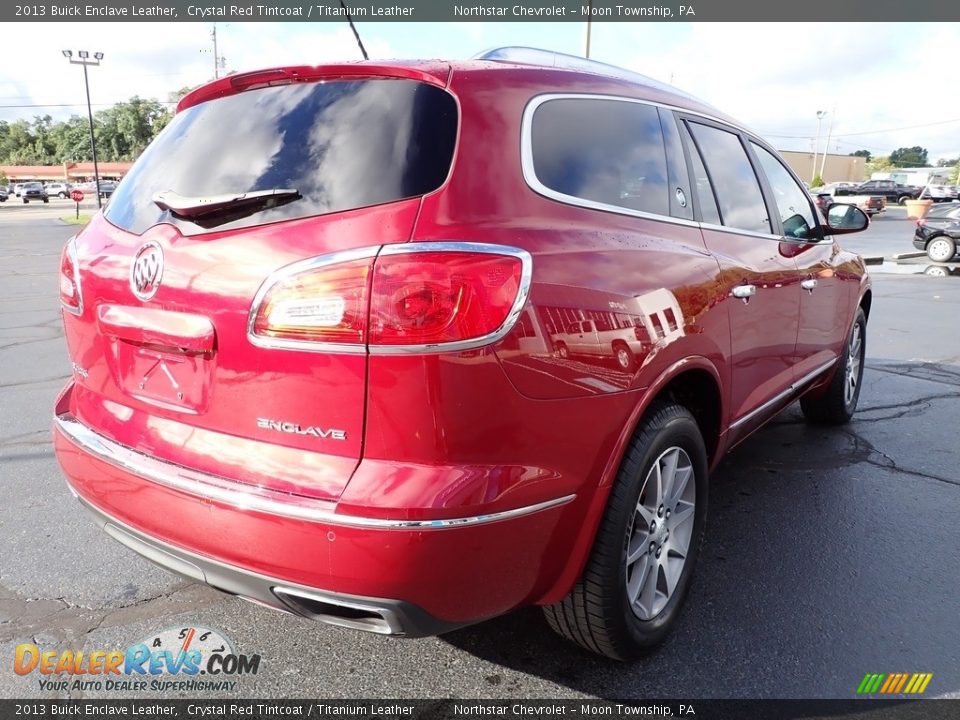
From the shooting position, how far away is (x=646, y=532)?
2402 millimetres

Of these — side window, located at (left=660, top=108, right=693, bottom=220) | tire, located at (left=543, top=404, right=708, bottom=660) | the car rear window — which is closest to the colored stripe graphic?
tire, located at (left=543, top=404, right=708, bottom=660)

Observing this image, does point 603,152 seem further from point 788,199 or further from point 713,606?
point 788,199

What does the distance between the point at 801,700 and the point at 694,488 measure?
74cm

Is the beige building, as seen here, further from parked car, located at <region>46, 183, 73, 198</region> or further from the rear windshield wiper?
the rear windshield wiper

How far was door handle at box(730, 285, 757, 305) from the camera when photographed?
284 cm

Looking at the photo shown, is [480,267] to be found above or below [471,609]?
above

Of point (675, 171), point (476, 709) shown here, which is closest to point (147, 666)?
point (476, 709)

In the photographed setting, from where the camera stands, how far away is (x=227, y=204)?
1.93 m

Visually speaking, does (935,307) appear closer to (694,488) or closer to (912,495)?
(912,495)

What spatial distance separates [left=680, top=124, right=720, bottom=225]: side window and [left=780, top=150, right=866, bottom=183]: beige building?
3455 inches

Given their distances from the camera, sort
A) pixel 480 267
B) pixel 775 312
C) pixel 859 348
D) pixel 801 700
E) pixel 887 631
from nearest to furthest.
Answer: pixel 480 267 < pixel 801 700 < pixel 887 631 < pixel 775 312 < pixel 859 348

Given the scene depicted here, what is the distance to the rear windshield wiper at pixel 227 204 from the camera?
1.90 m

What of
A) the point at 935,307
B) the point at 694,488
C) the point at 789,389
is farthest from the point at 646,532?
the point at 935,307

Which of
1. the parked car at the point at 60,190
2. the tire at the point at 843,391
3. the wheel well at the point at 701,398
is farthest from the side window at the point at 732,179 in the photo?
the parked car at the point at 60,190
